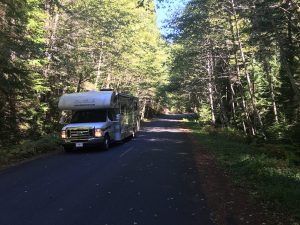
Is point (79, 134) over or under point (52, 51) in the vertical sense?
under

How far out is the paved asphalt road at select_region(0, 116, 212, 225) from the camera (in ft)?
25.5

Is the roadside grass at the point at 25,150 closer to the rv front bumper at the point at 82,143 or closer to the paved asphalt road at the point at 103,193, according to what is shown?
the paved asphalt road at the point at 103,193

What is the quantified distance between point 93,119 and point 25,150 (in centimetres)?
435

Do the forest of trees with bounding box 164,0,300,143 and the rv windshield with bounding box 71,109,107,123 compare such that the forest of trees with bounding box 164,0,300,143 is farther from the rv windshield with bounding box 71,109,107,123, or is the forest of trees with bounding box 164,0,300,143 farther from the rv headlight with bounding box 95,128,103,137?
the rv headlight with bounding box 95,128,103,137

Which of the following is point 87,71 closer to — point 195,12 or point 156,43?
point 195,12

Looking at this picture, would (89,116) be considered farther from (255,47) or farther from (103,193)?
(255,47)

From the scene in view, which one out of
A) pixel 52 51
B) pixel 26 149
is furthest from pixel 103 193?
pixel 52 51

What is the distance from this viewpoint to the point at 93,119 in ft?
68.5

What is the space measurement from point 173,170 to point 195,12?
1473 cm

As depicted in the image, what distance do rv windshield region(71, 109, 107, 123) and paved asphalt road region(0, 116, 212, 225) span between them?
518cm

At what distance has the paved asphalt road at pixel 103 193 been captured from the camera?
7.77 metres

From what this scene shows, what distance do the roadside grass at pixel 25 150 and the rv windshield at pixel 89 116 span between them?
1.58 m

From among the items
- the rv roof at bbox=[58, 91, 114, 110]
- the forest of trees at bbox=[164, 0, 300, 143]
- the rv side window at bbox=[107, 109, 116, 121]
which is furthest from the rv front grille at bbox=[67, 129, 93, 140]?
the forest of trees at bbox=[164, 0, 300, 143]

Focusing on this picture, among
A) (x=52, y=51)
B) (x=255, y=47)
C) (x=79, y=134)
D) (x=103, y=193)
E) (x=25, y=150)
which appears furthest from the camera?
(x=255, y=47)
